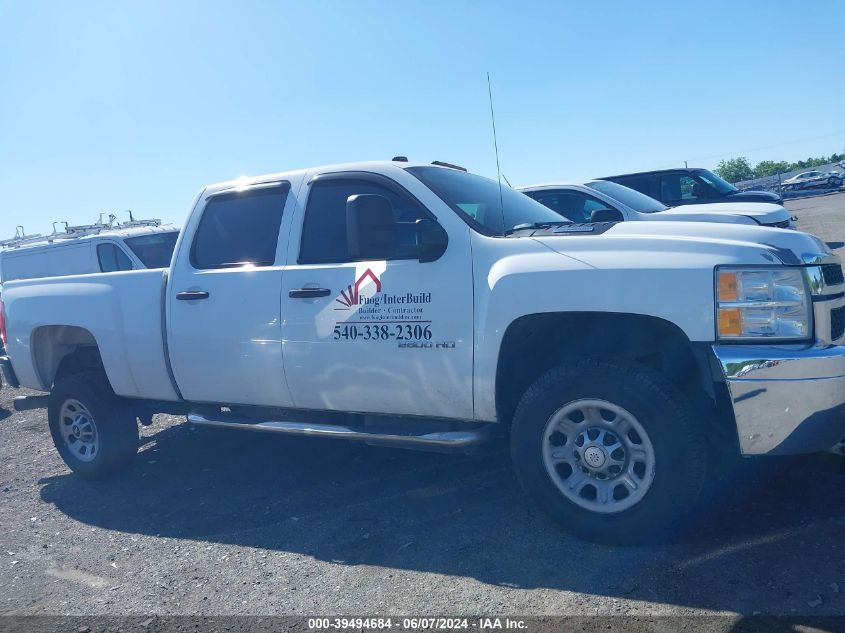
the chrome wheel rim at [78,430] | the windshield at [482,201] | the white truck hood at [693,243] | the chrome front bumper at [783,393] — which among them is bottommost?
the chrome wheel rim at [78,430]

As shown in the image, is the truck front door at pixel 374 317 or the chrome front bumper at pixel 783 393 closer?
the chrome front bumper at pixel 783 393

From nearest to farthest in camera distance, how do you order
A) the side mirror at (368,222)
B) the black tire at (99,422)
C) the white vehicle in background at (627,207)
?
the side mirror at (368,222), the black tire at (99,422), the white vehicle in background at (627,207)

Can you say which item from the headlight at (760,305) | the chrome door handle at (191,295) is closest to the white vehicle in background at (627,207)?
the chrome door handle at (191,295)

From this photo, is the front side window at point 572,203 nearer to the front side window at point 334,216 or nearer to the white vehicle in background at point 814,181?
the front side window at point 334,216

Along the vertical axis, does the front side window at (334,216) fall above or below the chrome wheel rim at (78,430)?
above

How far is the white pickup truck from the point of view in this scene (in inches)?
139

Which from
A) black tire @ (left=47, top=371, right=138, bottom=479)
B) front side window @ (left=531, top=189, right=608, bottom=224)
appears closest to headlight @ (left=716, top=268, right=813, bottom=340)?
black tire @ (left=47, top=371, right=138, bottom=479)

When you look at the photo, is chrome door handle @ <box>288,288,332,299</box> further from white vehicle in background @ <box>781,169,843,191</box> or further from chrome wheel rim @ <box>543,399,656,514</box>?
white vehicle in background @ <box>781,169,843,191</box>

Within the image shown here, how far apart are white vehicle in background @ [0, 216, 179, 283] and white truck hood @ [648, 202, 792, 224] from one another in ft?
25.9

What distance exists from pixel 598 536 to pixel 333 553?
1.46 metres

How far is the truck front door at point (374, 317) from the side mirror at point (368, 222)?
0.58 ft

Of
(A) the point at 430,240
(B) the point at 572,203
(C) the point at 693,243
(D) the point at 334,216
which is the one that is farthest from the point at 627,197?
(C) the point at 693,243

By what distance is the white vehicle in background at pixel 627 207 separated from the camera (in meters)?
9.41

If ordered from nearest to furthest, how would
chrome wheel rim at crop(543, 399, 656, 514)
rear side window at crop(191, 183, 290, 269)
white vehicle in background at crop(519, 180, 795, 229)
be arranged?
chrome wheel rim at crop(543, 399, 656, 514)
rear side window at crop(191, 183, 290, 269)
white vehicle in background at crop(519, 180, 795, 229)
